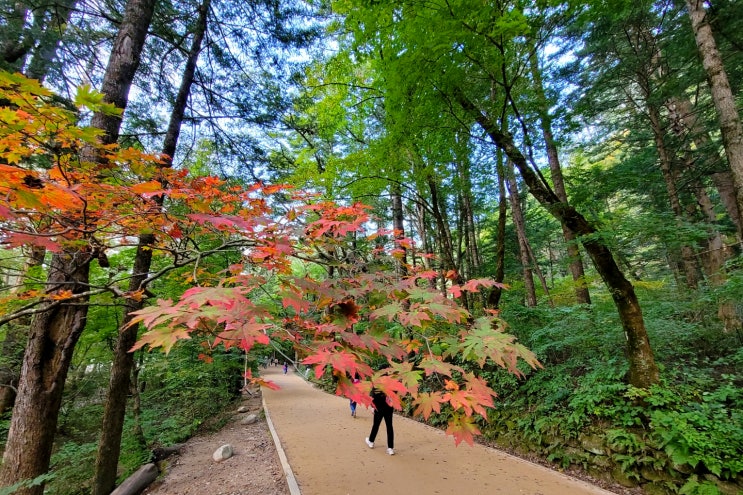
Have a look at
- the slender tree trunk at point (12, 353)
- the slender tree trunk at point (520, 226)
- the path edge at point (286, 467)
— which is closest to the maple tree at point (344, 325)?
the path edge at point (286, 467)

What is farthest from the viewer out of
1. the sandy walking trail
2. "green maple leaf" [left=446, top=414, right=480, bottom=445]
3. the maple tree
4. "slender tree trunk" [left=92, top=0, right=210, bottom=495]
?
"slender tree trunk" [left=92, top=0, right=210, bottom=495]

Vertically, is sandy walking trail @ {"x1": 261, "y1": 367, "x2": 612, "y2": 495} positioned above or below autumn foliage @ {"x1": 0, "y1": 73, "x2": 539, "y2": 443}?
below

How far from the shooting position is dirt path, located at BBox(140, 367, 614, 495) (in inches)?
160

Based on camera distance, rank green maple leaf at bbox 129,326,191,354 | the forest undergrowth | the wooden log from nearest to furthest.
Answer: green maple leaf at bbox 129,326,191,354, the forest undergrowth, the wooden log

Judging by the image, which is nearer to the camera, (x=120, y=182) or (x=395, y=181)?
(x=120, y=182)

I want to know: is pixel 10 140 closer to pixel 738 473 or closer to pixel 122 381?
pixel 122 381

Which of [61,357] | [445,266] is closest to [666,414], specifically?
[445,266]

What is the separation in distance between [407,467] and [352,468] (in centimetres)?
86

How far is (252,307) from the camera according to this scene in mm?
1377

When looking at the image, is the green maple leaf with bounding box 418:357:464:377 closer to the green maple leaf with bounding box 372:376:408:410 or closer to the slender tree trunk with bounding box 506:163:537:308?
the green maple leaf with bounding box 372:376:408:410

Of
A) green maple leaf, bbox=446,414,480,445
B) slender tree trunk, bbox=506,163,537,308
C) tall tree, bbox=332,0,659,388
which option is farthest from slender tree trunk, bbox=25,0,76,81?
slender tree trunk, bbox=506,163,537,308

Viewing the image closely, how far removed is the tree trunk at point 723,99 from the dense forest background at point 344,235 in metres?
0.03

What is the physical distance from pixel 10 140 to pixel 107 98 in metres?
2.03

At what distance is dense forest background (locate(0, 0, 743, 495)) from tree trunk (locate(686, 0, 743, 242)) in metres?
0.03
